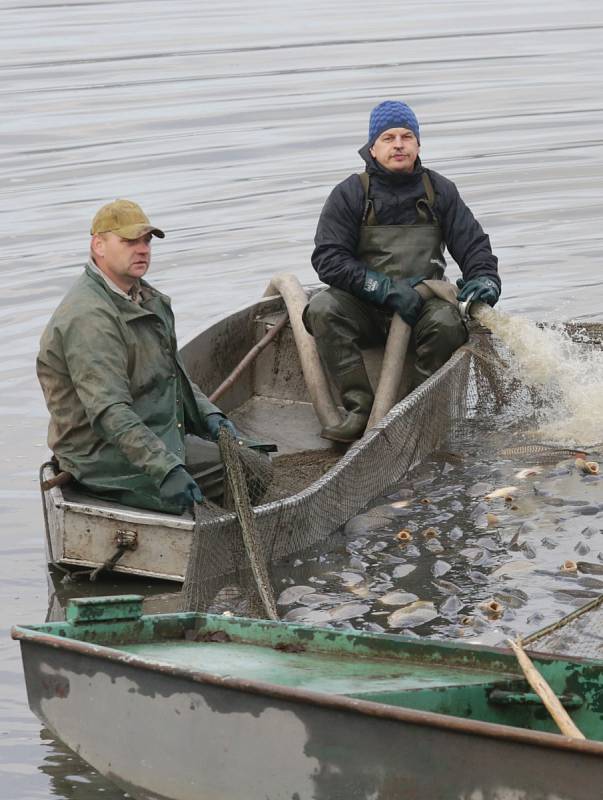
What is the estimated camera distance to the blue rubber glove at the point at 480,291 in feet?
34.3

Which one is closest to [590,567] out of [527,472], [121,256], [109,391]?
[527,472]

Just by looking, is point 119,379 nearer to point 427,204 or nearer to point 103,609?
point 103,609

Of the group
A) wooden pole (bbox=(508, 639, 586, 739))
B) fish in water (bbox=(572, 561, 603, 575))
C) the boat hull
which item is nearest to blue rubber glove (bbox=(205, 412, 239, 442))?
fish in water (bbox=(572, 561, 603, 575))

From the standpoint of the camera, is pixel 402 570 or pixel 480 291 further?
pixel 480 291

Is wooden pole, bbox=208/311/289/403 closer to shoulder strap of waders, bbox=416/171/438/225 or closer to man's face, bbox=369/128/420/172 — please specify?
shoulder strap of waders, bbox=416/171/438/225

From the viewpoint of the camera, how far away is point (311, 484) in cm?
954

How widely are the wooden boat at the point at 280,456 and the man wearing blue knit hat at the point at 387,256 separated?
0.32 meters

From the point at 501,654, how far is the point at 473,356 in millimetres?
4941

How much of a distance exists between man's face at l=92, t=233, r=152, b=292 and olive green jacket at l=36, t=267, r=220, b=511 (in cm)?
9

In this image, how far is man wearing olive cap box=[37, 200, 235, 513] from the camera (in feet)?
25.9

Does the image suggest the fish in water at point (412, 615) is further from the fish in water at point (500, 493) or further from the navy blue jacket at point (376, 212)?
the navy blue jacket at point (376, 212)

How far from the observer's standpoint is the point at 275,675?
581 centimetres

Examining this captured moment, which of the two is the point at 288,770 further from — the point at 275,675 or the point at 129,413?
the point at 129,413

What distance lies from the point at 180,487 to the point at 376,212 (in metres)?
3.25
